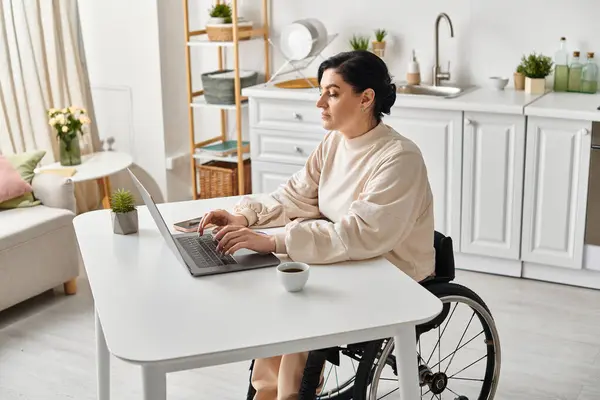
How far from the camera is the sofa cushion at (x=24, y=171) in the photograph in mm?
3891

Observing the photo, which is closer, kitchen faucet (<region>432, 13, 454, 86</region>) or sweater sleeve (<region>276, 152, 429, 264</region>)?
sweater sleeve (<region>276, 152, 429, 264</region>)

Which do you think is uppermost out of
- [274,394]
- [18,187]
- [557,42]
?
[557,42]

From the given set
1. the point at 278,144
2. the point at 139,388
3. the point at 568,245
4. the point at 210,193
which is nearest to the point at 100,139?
the point at 210,193

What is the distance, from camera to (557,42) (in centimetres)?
420

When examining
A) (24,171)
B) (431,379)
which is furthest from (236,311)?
(24,171)

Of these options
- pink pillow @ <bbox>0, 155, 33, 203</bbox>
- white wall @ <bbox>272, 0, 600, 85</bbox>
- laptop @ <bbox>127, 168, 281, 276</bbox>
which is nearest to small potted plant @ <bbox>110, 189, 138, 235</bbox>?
laptop @ <bbox>127, 168, 281, 276</bbox>

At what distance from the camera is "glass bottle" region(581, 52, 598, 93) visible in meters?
4.07

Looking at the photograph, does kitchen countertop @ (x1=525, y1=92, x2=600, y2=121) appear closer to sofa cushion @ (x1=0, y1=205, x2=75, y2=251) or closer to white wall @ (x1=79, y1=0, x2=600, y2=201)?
white wall @ (x1=79, y1=0, x2=600, y2=201)

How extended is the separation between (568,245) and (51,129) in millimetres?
2828

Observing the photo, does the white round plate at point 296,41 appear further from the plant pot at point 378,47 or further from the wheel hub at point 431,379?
the wheel hub at point 431,379

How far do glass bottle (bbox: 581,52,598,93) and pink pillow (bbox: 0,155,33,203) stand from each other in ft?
8.61

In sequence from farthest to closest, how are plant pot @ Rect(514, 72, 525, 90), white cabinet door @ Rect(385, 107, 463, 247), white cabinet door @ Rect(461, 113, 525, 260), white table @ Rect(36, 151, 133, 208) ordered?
white table @ Rect(36, 151, 133, 208) → plant pot @ Rect(514, 72, 525, 90) → white cabinet door @ Rect(385, 107, 463, 247) → white cabinet door @ Rect(461, 113, 525, 260)

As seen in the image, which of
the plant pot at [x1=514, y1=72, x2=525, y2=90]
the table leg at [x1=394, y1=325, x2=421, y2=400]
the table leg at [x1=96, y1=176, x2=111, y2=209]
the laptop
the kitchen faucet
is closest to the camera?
the table leg at [x1=394, y1=325, x2=421, y2=400]

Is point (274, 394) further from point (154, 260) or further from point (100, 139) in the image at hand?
point (100, 139)
